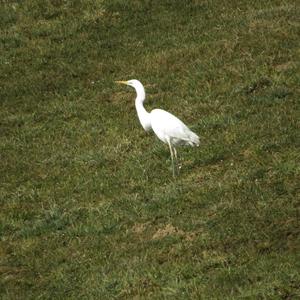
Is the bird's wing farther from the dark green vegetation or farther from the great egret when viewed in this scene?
the dark green vegetation

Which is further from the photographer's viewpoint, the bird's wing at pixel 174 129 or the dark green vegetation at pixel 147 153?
the bird's wing at pixel 174 129

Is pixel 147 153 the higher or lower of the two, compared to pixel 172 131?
lower

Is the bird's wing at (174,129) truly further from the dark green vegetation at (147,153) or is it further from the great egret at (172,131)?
the dark green vegetation at (147,153)

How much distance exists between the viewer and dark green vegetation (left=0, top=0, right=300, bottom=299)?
11977mm

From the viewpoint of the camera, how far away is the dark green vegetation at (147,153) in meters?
12.0

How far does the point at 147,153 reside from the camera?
17.9 meters

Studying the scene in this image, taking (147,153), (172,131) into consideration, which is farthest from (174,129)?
(147,153)

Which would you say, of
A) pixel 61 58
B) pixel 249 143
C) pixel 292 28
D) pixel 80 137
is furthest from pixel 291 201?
pixel 61 58

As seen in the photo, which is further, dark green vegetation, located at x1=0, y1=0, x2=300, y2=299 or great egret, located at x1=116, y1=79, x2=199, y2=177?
great egret, located at x1=116, y1=79, x2=199, y2=177

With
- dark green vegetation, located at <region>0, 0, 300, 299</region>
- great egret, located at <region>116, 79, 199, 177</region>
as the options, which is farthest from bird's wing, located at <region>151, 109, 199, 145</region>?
dark green vegetation, located at <region>0, 0, 300, 299</region>

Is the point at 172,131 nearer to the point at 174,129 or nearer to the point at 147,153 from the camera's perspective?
the point at 174,129

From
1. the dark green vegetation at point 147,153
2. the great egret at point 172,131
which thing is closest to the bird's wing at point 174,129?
the great egret at point 172,131

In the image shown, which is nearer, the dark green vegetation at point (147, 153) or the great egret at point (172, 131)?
the dark green vegetation at point (147, 153)

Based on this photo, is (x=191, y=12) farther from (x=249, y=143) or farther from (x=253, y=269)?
(x=253, y=269)
